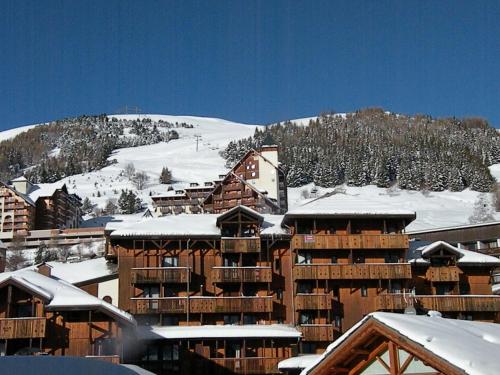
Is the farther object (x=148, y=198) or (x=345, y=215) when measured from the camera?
(x=148, y=198)

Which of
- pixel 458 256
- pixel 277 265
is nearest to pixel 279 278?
pixel 277 265

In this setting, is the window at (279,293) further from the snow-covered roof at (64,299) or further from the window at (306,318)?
the snow-covered roof at (64,299)

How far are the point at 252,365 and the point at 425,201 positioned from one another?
9737 centimetres

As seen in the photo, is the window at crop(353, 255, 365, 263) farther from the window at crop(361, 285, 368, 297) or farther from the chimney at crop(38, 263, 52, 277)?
the chimney at crop(38, 263, 52, 277)

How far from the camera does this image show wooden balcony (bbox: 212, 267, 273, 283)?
139 feet

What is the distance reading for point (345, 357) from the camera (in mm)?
13586

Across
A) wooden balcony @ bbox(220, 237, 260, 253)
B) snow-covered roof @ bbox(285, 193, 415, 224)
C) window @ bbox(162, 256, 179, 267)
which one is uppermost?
snow-covered roof @ bbox(285, 193, 415, 224)

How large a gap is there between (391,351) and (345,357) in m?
1.04

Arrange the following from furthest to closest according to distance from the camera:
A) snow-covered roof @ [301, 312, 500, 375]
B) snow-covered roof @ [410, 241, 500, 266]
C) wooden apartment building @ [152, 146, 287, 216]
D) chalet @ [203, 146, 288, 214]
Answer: wooden apartment building @ [152, 146, 287, 216] < chalet @ [203, 146, 288, 214] < snow-covered roof @ [410, 241, 500, 266] < snow-covered roof @ [301, 312, 500, 375]

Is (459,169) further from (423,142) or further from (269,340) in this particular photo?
(269,340)

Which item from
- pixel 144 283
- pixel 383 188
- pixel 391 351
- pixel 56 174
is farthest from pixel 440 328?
pixel 56 174

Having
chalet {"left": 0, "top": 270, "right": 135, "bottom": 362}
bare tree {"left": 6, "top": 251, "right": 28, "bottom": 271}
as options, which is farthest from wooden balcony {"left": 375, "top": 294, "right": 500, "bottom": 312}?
bare tree {"left": 6, "top": 251, "right": 28, "bottom": 271}

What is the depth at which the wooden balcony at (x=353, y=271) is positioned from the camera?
141ft

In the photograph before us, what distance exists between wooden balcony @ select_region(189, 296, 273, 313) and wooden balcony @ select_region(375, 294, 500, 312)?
290 inches
